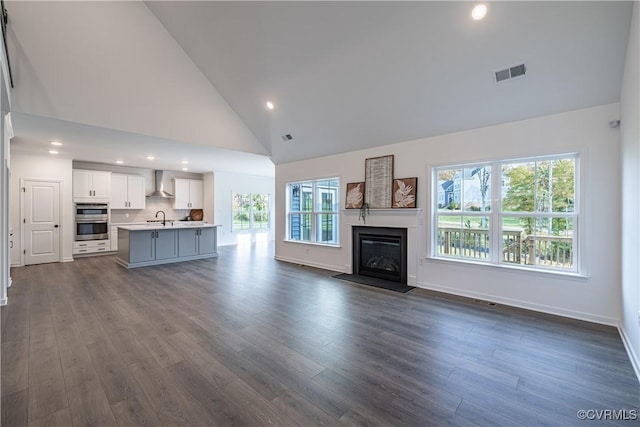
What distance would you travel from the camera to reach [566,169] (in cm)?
361

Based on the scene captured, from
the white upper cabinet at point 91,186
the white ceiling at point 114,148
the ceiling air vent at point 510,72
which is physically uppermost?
the ceiling air vent at point 510,72

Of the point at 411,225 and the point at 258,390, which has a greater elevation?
the point at 411,225

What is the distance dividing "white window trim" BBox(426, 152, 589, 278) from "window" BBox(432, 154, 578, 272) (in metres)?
0.01

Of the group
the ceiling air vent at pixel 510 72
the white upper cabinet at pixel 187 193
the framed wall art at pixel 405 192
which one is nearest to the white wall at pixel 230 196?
the white upper cabinet at pixel 187 193

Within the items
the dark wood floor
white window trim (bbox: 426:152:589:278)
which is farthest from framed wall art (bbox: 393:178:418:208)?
the dark wood floor

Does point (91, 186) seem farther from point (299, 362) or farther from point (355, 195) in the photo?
point (299, 362)

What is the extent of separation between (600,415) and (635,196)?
1.78 metres

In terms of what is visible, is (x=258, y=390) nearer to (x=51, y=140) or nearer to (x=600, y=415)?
(x=600, y=415)

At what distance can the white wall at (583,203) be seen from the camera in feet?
10.6

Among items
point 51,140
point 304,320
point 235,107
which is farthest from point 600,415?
point 51,140

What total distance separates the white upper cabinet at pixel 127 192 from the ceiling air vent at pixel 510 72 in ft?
30.7

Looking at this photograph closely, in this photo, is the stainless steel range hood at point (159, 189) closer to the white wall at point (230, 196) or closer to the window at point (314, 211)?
the white wall at point (230, 196)

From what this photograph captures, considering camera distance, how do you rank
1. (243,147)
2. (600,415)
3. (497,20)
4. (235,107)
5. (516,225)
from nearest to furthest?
(600,415), (497,20), (516,225), (235,107), (243,147)

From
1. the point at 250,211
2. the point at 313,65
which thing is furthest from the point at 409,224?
the point at 250,211
